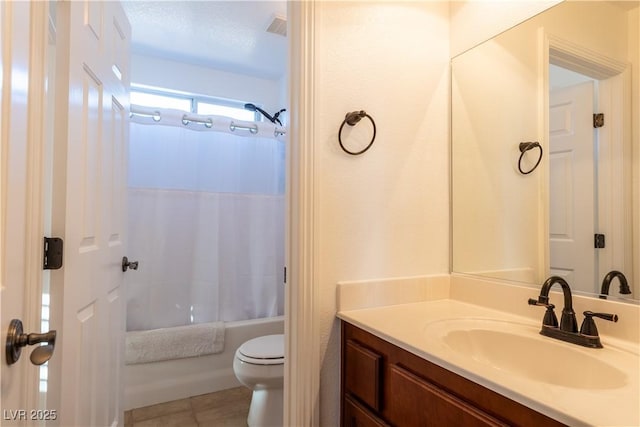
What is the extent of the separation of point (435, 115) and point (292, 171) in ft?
2.32

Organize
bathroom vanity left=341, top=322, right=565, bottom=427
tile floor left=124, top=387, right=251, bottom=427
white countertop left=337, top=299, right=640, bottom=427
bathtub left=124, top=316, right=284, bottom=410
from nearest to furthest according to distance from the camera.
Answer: white countertop left=337, top=299, right=640, bottom=427 < bathroom vanity left=341, top=322, right=565, bottom=427 < tile floor left=124, top=387, right=251, bottom=427 < bathtub left=124, top=316, right=284, bottom=410

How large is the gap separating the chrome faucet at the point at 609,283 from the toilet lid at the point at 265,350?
1.34m

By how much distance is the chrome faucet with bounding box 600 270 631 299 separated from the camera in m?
0.95

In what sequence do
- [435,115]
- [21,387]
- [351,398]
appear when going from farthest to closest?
1. [435,115]
2. [351,398]
3. [21,387]

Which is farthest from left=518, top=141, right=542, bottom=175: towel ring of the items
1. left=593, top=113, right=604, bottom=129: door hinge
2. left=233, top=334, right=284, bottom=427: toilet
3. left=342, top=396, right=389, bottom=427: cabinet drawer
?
left=233, top=334, right=284, bottom=427: toilet

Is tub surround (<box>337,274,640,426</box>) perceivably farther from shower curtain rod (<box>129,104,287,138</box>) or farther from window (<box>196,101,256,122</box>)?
window (<box>196,101,256,122</box>)

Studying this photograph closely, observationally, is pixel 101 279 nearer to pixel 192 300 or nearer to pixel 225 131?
pixel 192 300

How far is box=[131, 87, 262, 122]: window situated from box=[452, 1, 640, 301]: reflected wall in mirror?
6.63 feet

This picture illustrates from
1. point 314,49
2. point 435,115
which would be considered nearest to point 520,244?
point 435,115

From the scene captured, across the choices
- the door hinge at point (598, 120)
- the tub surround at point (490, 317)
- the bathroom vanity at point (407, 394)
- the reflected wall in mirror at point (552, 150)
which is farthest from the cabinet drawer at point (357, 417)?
the door hinge at point (598, 120)

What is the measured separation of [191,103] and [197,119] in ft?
2.28

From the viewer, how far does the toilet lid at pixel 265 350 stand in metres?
1.68

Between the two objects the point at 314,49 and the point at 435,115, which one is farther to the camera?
the point at 435,115

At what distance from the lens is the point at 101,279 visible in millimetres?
1199
